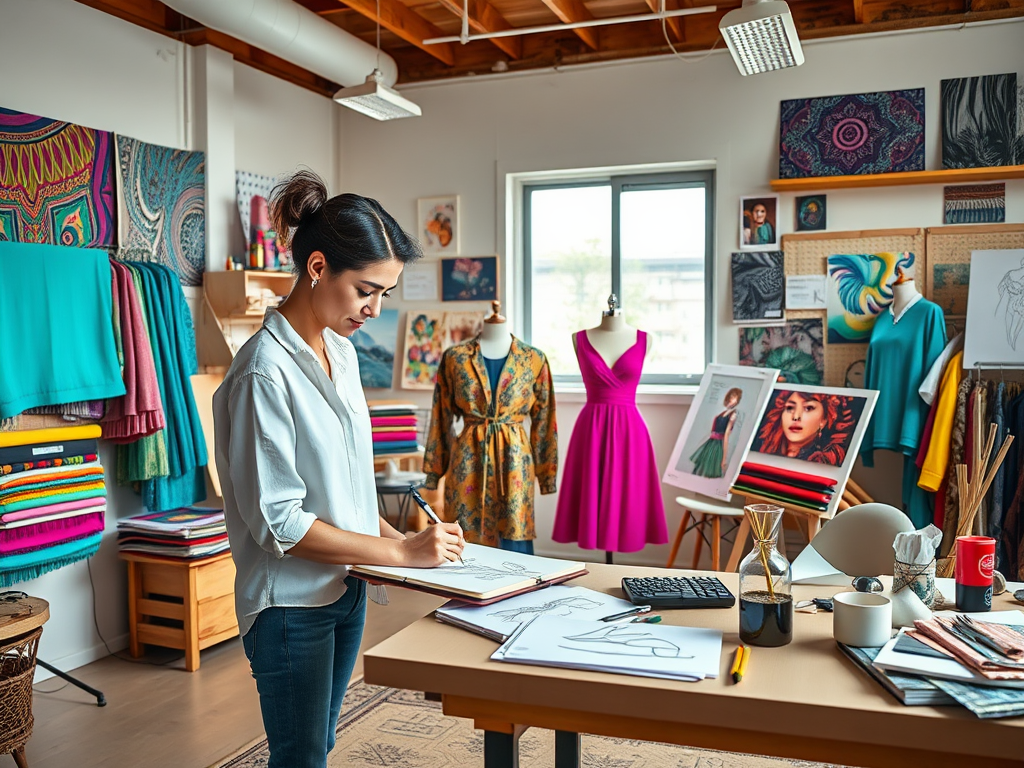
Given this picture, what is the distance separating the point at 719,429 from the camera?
4.26 metres

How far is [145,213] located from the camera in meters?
4.08

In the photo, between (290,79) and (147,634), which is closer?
(147,634)

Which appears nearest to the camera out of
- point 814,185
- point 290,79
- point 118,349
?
point 118,349

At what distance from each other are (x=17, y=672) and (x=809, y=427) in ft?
10.2

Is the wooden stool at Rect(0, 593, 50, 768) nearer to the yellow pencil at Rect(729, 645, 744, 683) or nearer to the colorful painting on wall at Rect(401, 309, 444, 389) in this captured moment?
the yellow pencil at Rect(729, 645, 744, 683)

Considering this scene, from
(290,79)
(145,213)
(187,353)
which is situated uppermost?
(290,79)

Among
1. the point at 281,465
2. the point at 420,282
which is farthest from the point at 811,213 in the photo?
the point at 281,465

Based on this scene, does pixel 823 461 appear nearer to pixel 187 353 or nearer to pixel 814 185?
pixel 814 185

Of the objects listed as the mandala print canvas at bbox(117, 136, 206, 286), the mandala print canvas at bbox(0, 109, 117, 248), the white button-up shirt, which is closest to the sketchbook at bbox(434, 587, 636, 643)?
the white button-up shirt

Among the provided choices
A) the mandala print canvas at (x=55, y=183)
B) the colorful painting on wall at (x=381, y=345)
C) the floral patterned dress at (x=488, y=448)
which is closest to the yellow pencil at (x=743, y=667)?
the floral patterned dress at (x=488, y=448)

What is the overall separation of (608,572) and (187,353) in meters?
2.74

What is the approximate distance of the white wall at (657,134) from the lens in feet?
14.7

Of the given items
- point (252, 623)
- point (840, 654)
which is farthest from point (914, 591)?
point (252, 623)

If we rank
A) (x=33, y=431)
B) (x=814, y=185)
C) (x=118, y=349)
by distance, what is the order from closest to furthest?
(x=33, y=431), (x=118, y=349), (x=814, y=185)
